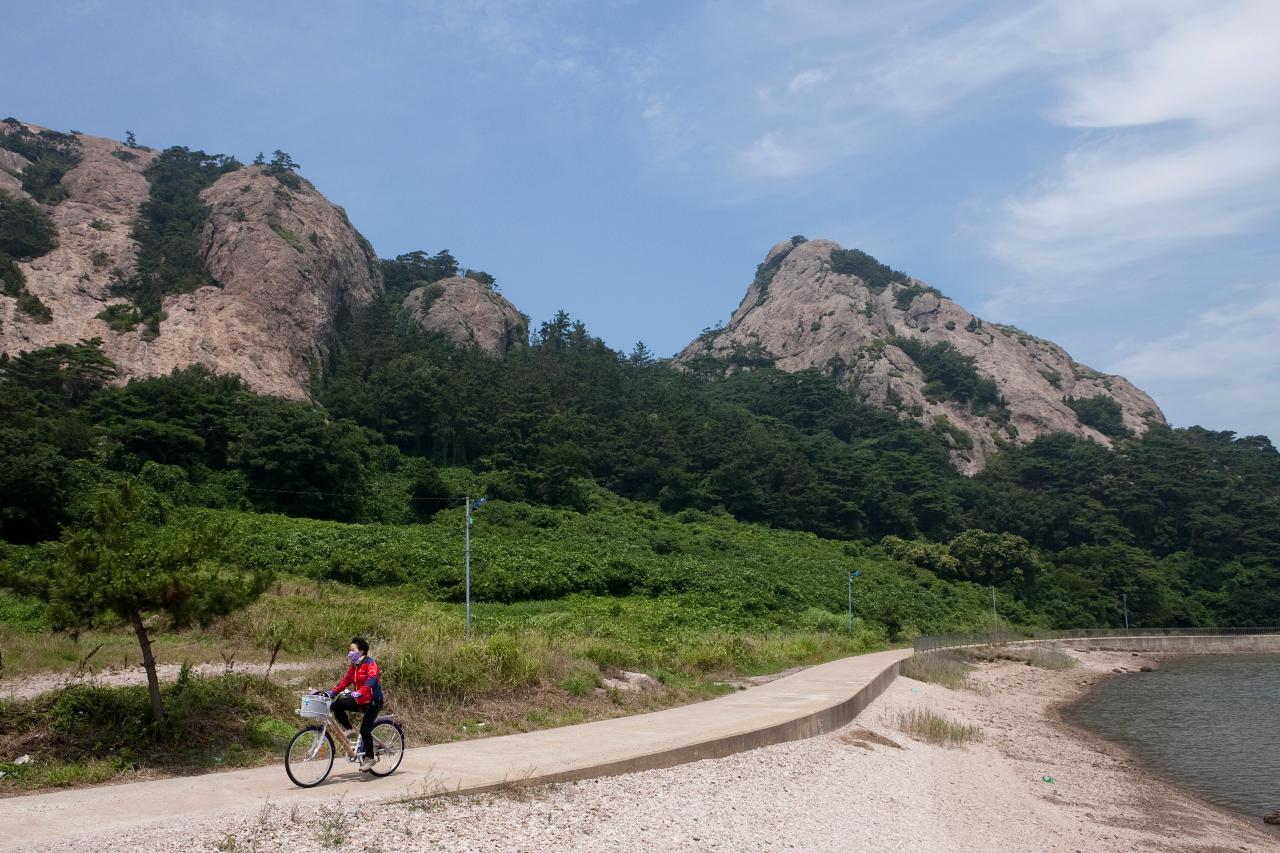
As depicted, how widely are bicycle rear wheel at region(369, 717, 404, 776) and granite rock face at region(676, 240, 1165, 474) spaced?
106m

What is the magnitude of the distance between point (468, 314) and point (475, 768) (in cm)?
9701

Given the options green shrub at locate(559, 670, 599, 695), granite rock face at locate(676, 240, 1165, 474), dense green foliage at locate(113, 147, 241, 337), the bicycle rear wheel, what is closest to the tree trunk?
the bicycle rear wheel

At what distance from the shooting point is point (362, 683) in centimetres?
954

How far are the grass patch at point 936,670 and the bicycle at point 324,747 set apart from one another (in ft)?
78.4

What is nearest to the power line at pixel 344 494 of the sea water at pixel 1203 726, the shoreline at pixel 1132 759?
the shoreline at pixel 1132 759

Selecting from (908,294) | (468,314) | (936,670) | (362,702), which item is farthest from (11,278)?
(908,294)

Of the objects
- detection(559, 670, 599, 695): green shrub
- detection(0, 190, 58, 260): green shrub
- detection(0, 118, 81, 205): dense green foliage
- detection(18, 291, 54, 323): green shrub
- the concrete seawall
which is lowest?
the concrete seawall

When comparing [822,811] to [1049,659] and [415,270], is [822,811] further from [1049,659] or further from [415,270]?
[415,270]

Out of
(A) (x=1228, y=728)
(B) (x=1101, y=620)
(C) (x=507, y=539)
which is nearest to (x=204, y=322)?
(C) (x=507, y=539)

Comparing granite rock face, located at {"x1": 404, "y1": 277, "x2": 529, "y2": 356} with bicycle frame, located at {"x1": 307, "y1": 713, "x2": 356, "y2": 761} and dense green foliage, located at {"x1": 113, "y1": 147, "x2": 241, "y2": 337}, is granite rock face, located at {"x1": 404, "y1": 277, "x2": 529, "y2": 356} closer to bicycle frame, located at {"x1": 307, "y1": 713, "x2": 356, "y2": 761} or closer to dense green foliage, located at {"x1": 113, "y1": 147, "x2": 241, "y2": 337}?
dense green foliage, located at {"x1": 113, "y1": 147, "x2": 241, "y2": 337}

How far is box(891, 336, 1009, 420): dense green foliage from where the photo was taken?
124 m

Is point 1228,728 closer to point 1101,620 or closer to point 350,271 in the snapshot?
point 1101,620

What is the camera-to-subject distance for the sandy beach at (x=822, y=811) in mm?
7488

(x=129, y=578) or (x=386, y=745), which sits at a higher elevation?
(x=129, y=578)
